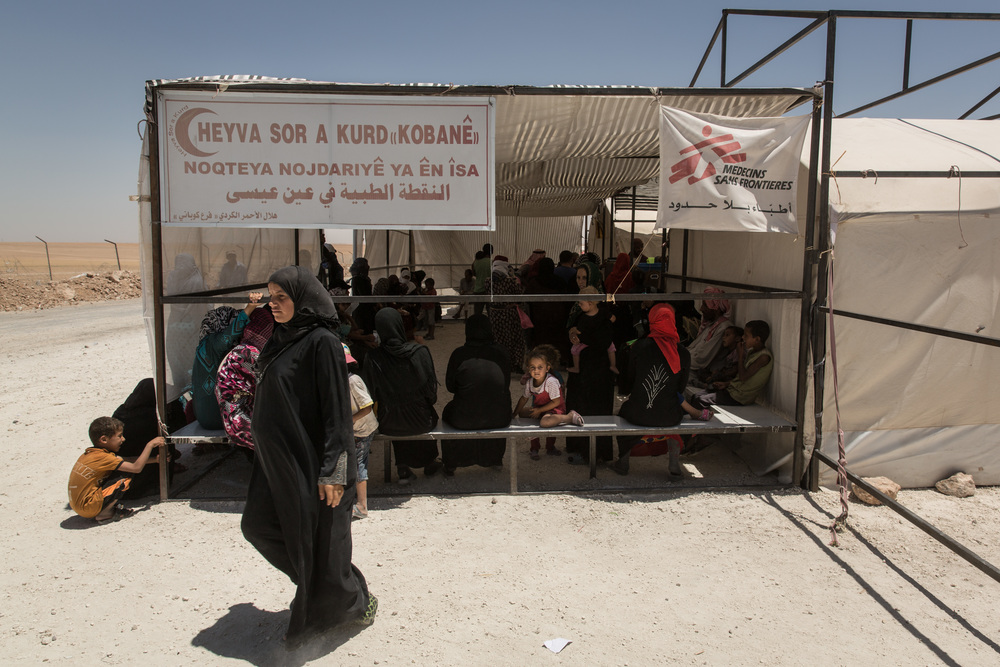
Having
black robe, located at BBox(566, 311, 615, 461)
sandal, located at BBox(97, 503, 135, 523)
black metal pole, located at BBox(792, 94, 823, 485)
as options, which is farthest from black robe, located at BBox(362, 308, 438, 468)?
black metal pole, located at BBox(792, 94, 823, 485)

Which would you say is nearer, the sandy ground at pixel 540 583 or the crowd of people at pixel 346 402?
the crowd of people at pixel 346 402

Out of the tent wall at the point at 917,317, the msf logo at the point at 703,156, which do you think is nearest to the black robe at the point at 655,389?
the tent wall at the point at 917,317

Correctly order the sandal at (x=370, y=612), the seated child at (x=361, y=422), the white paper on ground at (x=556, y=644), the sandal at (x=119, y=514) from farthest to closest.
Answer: the sandal at (x=119, y=514) < the seated child at (x=361, y=422) < the sandal at (x=370, y=612) < the white paper on ground at (x=556, y=644)

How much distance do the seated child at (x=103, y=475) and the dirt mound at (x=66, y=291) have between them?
51.3 ft

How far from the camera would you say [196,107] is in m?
4.30

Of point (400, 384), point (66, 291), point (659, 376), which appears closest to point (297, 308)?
point (400, 384)

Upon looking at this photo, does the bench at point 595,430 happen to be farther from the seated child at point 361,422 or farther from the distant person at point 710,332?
the distant person at point 710,332

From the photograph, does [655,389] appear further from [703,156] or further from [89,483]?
[89,483]

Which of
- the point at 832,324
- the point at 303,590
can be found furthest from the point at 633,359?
the point at 303,590

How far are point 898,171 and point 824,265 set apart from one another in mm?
830

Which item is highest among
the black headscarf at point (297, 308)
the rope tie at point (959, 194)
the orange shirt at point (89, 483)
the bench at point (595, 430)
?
the rope tie at point (959, 194)

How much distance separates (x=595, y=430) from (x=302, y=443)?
2.55m

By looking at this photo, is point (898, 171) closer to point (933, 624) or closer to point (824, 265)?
point (824, 265)

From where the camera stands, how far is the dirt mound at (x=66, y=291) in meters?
18.8
